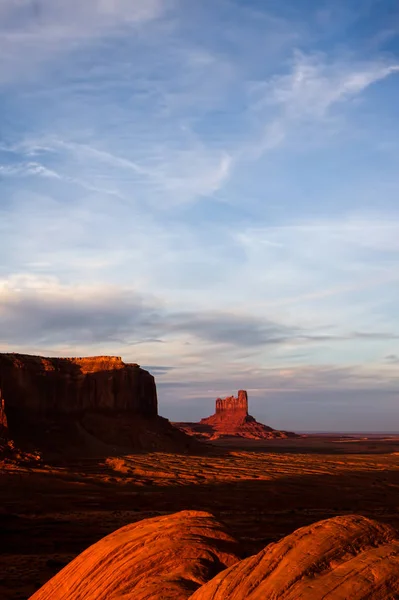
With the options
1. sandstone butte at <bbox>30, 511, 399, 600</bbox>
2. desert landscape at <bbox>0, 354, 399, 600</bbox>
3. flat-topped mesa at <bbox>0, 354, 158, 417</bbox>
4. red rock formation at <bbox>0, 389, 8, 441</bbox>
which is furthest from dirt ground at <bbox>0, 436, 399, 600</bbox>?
flat-topped mesa at <bbox>0, 354, 158, 417</bbox>

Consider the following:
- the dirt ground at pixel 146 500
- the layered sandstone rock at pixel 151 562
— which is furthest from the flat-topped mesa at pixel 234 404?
the layered sandstone rock at pixel 151 562

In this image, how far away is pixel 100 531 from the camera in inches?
715

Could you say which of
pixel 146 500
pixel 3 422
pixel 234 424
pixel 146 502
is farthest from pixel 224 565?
pixel 234 424

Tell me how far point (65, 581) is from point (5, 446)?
3776 centimetres

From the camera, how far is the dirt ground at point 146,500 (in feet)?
52.0

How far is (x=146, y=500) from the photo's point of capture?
1026 inches

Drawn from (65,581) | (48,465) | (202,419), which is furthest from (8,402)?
(202,419)

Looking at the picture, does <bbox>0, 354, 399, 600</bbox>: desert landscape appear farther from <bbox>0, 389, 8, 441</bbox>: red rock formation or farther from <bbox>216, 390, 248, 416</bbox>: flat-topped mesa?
<bbox>216, 390, 248, 416</bbox>: flat-topped mesa

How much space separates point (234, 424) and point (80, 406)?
348 feet

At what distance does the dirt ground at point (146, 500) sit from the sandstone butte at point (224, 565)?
99.9 inches

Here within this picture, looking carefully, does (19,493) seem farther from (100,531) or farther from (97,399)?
(97,399)

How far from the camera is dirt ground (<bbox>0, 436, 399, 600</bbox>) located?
52.0 ft

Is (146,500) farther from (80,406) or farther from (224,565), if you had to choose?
(80,406)

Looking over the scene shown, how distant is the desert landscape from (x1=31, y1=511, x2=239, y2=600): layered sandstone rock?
19mm
